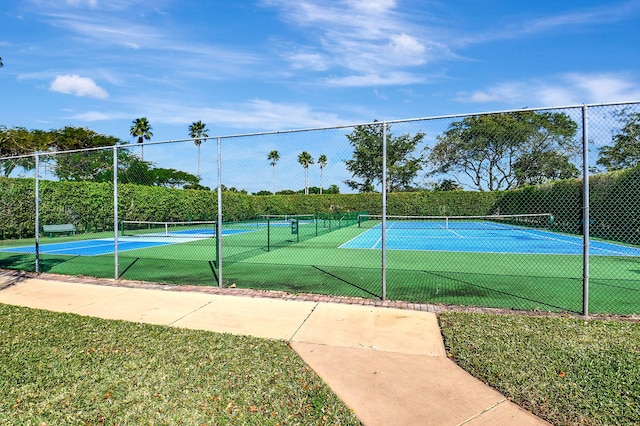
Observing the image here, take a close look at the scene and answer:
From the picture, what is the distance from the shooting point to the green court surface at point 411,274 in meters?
5.92

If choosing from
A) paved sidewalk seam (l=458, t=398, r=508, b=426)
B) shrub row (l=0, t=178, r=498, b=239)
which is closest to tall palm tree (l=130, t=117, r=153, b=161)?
shrub row (l=0, t=178, r=498, b=239)

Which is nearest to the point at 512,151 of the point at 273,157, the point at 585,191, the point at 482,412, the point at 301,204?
the point at 585,191

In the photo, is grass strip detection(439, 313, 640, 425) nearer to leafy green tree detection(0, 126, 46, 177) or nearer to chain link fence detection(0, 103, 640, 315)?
chain link fence detection(0, 103, 640, 315)

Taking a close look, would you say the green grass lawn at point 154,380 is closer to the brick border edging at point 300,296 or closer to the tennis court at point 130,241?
the brick border edging at point 300,296

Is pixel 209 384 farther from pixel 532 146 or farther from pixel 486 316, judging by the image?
pixel 532 146

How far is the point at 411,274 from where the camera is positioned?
796 centimetres

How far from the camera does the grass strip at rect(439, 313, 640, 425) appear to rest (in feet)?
8.73

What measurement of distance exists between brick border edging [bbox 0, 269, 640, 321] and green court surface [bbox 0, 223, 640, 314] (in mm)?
281

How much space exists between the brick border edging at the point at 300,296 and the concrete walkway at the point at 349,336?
17cm

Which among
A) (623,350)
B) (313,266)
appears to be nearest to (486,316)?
(623,350)

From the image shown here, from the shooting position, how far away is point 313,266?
9.12 m

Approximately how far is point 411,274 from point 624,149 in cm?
569

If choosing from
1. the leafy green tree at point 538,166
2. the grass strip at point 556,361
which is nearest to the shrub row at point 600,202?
the leafy green tree at point 538,166

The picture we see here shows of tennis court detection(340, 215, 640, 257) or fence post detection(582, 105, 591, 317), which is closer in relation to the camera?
fence post detection(582, 105, 591, 317)
